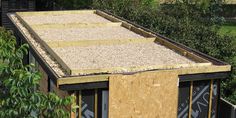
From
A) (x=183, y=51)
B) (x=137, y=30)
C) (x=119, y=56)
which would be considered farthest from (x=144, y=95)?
(x=137, y=30)

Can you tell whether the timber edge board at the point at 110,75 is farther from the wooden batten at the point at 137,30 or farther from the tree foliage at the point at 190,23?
the wooden batten at the point at 137,30

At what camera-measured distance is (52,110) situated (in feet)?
25.6

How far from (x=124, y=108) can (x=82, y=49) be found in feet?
10.8

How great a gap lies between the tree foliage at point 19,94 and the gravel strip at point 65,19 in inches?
413

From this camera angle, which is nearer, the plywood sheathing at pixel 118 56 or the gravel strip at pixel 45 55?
the gravel strip at pixel 45 55

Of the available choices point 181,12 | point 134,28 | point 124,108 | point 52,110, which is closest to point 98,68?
point 124,108

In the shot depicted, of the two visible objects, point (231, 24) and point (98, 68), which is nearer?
point (98, 68)

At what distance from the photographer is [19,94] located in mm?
7289

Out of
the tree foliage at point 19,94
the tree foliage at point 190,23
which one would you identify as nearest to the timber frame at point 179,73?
the tree foliage at point 19,94

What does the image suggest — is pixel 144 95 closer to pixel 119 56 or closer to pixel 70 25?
pixel 119 56

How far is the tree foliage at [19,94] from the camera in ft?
23.9

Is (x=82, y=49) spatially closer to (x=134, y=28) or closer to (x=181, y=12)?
(x=134, y=28)

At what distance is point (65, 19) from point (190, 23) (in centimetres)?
660

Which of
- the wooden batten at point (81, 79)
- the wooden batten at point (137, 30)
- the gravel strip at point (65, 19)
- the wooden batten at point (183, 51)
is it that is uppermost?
the gravel strip at point (65, 19)
